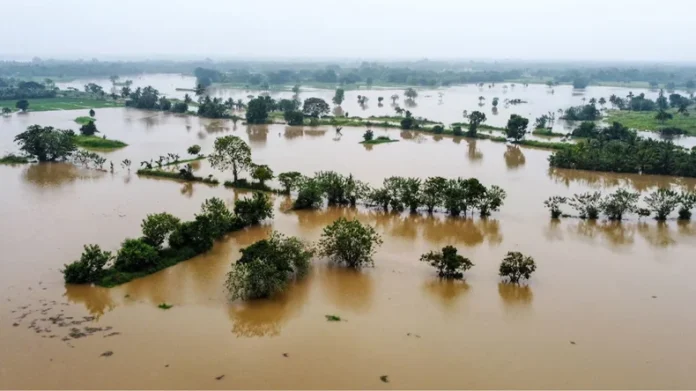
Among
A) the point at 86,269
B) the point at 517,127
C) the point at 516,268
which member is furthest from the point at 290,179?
the point at 517,127

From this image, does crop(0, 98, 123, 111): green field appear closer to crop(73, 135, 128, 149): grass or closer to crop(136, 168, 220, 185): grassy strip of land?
crop(73, 135, 128, 149): grass

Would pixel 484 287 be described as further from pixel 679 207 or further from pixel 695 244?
pixel 679 207

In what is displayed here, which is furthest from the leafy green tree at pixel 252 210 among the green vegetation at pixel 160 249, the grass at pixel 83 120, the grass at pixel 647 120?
the grass at pixel 647 120

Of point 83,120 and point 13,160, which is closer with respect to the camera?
point 13,160

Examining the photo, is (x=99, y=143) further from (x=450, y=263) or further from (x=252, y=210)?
(x=450, y=263)

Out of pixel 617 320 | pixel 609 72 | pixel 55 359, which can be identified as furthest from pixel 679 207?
pixel 609 72

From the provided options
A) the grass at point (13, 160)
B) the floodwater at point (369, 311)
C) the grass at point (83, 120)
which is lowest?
the floodwater at point (369, 311)

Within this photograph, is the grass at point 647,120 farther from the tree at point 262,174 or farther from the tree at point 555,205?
the tree at point 262,174
